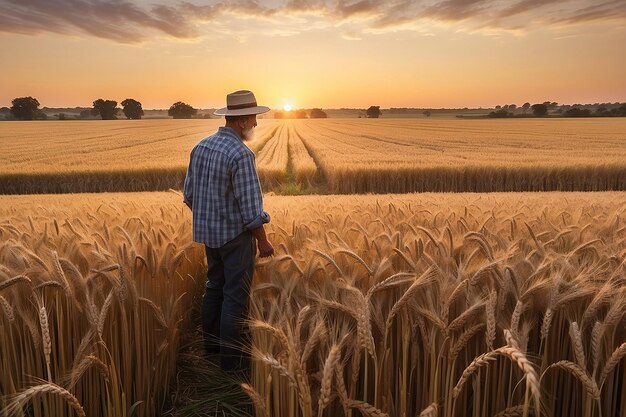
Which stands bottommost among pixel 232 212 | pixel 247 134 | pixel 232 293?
pixel 232 293

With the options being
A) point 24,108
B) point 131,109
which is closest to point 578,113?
point 131,109

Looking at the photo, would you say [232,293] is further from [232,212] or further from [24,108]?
[24,108]

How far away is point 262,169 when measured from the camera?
18297 mm

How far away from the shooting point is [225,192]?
3.37 meters

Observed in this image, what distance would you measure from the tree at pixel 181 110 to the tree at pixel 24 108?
30922 millimetres

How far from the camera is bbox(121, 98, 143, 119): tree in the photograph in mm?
101312

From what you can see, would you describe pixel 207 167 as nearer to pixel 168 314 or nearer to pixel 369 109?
pixel 168 314

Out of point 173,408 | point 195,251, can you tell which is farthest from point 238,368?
point 195,251

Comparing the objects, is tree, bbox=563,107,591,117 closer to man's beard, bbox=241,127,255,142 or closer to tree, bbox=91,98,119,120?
tree, bbox=91,98,119,120

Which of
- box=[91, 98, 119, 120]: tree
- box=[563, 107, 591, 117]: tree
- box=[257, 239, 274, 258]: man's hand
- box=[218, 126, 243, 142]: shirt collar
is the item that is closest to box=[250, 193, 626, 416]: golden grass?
box=[257, 239, 274, 258]: man's hand

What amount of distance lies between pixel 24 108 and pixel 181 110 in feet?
113

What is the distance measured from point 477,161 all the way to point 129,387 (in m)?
18.2

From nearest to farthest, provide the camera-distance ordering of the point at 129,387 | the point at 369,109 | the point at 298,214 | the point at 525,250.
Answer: the point at 129,387
the point at 525,250
the point at 298,214
the point at 369,109

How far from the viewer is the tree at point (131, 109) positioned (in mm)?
101312
